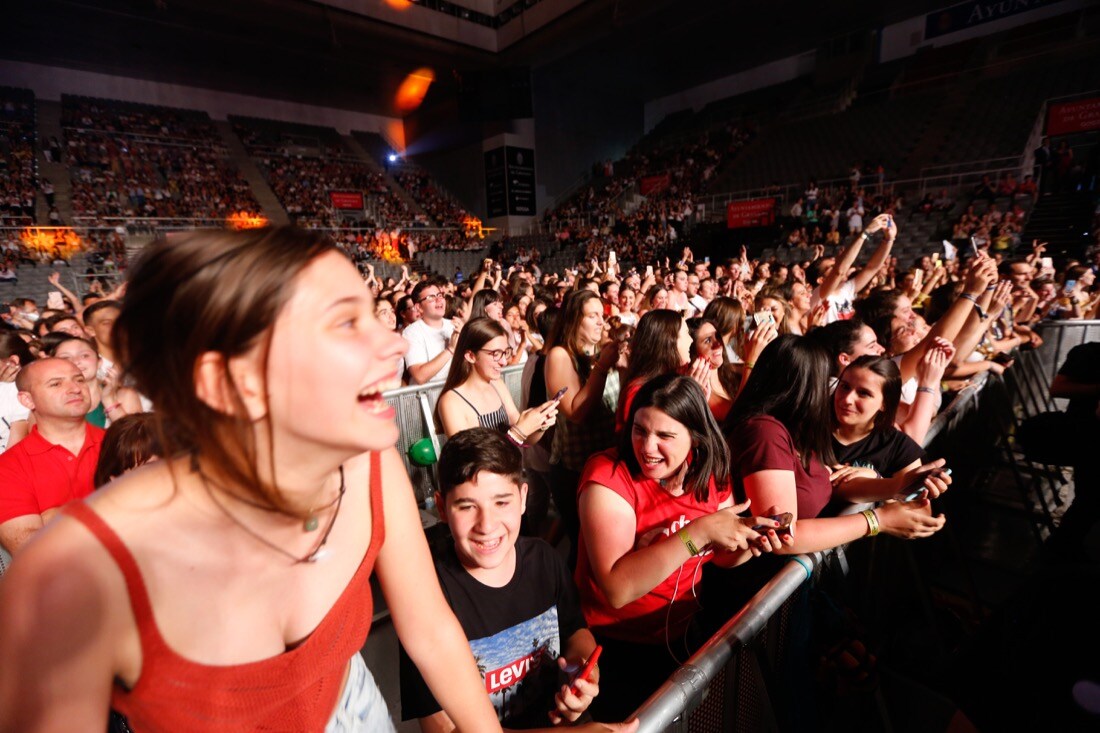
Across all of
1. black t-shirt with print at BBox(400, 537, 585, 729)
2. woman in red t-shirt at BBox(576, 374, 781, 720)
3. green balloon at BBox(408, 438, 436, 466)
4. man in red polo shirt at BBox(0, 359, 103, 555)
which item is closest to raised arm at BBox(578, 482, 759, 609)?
woman in red t-shirt at BBox(576, 374, 781, 720)

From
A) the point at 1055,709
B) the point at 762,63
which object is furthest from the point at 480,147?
the point at 1055,709

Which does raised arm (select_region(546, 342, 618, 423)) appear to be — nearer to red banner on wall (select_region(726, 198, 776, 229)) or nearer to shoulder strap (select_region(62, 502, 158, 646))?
shoulder strap (select_region(62, 502, 158, 646))

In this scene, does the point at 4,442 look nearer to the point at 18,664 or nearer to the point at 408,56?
the point at 18,664

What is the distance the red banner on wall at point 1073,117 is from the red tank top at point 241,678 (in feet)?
64.9

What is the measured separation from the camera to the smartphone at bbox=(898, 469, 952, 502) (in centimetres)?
201

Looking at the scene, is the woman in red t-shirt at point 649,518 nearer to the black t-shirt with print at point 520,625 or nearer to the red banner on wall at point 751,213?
the black t-shirt with print at point 520,625

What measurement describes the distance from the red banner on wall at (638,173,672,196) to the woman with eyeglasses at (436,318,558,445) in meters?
22.1

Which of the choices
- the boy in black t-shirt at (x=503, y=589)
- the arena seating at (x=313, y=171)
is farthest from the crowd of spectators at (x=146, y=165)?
the boy in black t-shirt at (x=503, y=589)

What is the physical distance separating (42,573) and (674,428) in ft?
5.38

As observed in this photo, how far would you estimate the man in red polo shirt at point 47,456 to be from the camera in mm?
2205

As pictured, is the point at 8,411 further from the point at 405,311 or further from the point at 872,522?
the point at 872,522

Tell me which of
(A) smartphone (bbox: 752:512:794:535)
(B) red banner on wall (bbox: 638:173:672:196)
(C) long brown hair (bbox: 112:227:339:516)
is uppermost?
(B) red banner on wall (bbox: 638:173:672:196)

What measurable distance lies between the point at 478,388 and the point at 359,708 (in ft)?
6.63

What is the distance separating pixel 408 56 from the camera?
73.0ft
